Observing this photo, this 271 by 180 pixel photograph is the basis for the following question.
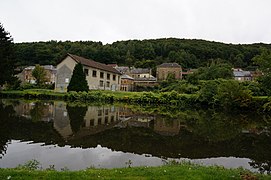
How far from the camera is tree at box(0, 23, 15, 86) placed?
47.6 metres

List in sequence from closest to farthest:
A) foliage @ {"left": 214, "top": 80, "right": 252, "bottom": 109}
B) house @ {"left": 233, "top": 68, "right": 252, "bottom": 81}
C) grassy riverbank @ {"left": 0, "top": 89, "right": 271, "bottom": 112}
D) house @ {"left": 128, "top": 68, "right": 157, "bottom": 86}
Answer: foliage @ {"left": 214, "top": 80, "right": 252, "bottom": 109} < grassy riverbank @ {"left": 0, "top": 89, "right": 271, "bottom": 112} < house @ {"left": 128, "top": 68, "right": 157, "bottom": 86} < house @ {"left": 233, "top": 68, "right": 252, "bottom": 81}

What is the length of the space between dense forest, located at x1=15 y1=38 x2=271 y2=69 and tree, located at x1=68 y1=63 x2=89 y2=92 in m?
62.0

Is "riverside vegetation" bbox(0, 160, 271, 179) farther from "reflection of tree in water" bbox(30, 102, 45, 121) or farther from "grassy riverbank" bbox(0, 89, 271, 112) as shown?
"grassy riverbank" bbox(0, 89, 271, 112)

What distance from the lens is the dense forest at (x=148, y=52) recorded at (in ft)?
371

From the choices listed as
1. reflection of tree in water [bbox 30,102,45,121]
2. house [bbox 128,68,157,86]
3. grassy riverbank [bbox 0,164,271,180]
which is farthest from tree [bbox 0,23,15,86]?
grassy riverbank [bbox 0,164,271,180]

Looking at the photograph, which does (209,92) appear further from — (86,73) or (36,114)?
(36,114)

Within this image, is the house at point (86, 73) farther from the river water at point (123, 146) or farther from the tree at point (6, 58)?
the river water at point (123, 146)

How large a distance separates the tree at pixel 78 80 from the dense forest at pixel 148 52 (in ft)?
203

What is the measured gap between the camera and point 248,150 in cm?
1382

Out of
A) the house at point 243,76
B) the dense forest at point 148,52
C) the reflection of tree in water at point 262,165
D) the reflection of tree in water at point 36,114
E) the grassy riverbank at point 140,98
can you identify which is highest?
the dense forest at point 148,52

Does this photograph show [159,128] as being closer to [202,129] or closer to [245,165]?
[202,129]

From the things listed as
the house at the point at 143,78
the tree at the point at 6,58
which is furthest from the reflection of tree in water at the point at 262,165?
Result: the house at the point at 143,78

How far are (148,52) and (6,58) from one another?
91.4m

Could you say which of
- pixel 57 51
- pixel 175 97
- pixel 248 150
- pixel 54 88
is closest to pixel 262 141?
pixel 248 150
